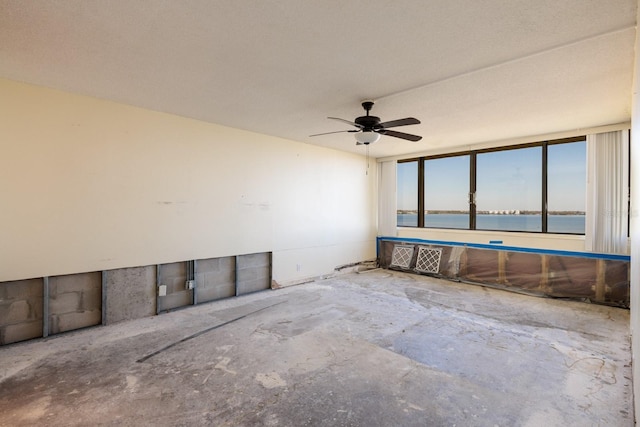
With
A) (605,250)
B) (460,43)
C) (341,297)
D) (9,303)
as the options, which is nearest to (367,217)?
(341,297)

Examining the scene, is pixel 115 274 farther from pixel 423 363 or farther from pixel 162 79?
pixel 423 363

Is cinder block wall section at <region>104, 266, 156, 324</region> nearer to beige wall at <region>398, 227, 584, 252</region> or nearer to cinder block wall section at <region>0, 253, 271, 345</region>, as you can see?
cinder block wall section at <region>0, 253, 271, 345</region>

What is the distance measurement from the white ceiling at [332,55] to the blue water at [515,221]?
5.85ft

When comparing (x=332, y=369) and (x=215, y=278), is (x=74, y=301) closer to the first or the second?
(x=215, y=278)

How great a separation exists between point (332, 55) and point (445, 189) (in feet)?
18.2

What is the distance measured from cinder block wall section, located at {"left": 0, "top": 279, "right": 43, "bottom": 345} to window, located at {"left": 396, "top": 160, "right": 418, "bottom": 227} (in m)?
6.32

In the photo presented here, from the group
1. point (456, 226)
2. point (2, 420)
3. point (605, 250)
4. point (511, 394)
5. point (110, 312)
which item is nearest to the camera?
point (2, 420)

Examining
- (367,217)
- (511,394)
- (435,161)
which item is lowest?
(511,394)

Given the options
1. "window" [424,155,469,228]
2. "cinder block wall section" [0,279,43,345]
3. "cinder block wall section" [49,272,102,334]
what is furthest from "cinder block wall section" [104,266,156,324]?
"window" [424,155,469,228]

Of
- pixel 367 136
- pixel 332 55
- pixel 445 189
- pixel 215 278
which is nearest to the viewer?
pixel 332 55

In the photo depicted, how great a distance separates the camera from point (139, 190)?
12.8 ft

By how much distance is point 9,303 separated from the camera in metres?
3.14

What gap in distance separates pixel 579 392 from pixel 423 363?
44.0 inches

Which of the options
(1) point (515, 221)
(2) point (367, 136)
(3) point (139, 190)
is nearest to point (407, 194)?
(1) point (515, 221)
